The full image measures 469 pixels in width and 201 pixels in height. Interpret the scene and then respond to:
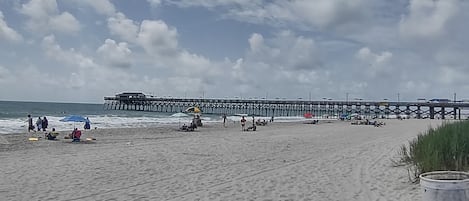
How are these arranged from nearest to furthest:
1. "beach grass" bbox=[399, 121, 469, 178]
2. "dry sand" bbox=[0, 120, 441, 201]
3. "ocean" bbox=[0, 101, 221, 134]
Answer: "beach grass" bbox=[399, 121, 469, 178]
"dry sand" bbox=[0, 120, 441, 201]
"ocean" bbox=[0, 101, 221, 134]

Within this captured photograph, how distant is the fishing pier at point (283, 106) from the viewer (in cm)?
7319

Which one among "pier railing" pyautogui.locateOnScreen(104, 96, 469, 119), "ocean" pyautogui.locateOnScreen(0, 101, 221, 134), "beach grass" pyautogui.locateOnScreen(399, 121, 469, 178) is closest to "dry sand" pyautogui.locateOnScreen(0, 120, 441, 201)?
"beach grass" pyautogui.locateOnScreen(399, 121, 469, 178)

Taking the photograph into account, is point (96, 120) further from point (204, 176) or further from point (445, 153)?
point (445, 153)

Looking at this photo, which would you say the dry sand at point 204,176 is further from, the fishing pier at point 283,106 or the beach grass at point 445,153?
the fishing pier at point 283,106

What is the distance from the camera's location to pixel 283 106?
88.0 meters

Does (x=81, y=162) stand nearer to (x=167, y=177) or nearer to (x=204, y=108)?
(x=167, y=177)

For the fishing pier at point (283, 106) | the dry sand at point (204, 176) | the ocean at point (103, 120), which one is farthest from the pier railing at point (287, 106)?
the dry sand at point (204, 176)

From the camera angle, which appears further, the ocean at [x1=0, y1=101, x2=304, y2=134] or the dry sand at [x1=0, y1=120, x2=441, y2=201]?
the ocean at [x1=0, y1=101, x2=304, y2=134]

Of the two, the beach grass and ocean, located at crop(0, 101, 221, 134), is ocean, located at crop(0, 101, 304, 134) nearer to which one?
ocean, located at crop(0, 101, 221, 134)

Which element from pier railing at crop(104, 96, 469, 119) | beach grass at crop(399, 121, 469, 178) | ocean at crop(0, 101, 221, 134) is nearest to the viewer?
beach grass at crop(399, 121, 469, 178)

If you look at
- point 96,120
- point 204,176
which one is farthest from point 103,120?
point 204,176

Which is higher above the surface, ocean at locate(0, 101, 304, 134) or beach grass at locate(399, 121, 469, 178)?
beach grass at locate(399, 121, 469, 178)

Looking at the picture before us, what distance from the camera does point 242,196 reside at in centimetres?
715

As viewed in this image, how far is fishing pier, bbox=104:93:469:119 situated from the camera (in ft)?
240
